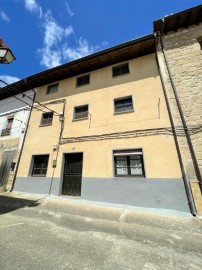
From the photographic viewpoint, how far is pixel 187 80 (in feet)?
23.0

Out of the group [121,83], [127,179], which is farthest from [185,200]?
[121,83]

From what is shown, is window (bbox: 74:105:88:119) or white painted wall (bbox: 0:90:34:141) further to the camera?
white painted wall (bbox: 0:90:34:141)

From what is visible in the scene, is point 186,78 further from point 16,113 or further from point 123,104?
point 16,113

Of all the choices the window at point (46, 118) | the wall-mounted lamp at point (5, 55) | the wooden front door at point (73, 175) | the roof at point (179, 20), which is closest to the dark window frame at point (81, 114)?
the window at point (46, 118)

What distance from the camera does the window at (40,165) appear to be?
9039mm

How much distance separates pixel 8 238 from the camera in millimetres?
3365

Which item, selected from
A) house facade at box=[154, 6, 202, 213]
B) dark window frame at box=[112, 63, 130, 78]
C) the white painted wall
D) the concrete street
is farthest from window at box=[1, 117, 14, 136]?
house facade at box=[154, 6, 202, 213]

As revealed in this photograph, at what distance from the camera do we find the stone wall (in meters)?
5.99

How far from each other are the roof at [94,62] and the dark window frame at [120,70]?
36 centimetres

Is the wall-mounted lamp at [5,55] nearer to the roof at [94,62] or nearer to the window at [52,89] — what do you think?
the roof at [94,62]

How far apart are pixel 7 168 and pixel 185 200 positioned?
11161 mm

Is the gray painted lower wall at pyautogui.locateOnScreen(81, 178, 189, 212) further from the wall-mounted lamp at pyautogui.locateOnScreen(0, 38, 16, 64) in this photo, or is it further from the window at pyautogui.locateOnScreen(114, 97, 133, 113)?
the wall-mounted lamp at pyautogui.locateOnScreen(0, 38, 16, 64)

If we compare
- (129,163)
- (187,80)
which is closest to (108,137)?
(129,163)

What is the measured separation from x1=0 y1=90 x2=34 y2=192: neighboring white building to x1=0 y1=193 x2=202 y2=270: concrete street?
17.1 ft
